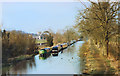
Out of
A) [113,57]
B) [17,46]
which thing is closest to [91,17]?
[113,57]

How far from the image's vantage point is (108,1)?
17.1m

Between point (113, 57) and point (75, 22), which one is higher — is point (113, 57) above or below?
below

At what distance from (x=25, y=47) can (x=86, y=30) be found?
7.90m

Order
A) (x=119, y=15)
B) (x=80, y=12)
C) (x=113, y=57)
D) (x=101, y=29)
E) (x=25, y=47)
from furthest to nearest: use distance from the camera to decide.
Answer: (x=25, y=47) → (x=80, y=12) → (x=101, y=29) → (x=119, y=15) → (x=113, y=57)

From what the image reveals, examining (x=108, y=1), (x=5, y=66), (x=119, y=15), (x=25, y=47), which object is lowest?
(x=5, y=66)

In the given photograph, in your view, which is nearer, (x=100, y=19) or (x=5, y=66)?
(x=5, y=66)

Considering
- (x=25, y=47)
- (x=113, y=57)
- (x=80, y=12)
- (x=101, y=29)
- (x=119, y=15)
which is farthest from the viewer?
(x=25, y=47)

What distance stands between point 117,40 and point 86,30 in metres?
4.14

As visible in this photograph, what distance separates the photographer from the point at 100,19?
56.2 feet

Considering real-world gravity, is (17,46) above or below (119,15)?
below

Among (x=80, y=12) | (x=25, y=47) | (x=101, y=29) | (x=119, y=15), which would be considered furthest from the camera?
(x=25, y=47)

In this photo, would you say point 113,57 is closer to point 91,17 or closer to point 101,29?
point 101,29

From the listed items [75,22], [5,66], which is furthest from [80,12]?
[5,66]

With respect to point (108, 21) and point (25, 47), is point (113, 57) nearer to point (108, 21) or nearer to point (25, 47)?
point (108, 21)
